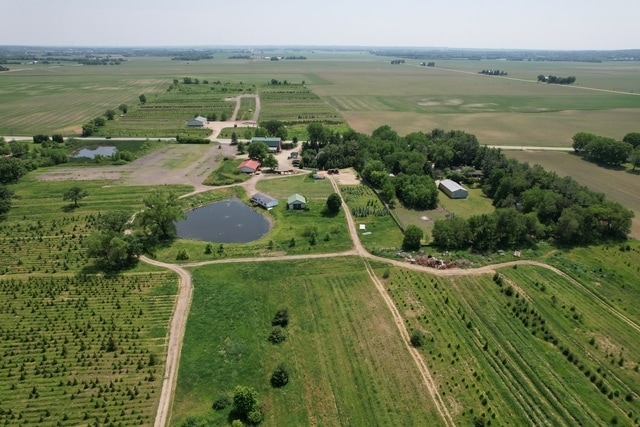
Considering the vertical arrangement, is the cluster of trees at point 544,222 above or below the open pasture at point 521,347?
above

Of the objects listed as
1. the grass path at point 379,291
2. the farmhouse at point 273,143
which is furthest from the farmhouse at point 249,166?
the grass path at point 379,291

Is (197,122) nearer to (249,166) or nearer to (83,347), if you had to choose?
(249,166)

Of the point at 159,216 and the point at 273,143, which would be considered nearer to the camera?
the point at 159,216

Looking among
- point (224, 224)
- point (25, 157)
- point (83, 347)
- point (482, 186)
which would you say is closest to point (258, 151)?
point (224, 224)

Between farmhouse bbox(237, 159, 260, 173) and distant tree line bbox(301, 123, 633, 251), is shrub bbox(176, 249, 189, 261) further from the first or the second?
farmhouse bbox(237, 159, 260, 173)

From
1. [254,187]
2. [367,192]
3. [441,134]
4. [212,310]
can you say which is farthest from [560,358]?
[441,134]

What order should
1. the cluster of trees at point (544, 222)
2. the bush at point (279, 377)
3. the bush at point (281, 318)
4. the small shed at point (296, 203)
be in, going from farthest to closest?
the small shed at point (296, 203), the cluster of trees at point (544, 222), the bush at point (281, 318), the bush at point (279, 377)

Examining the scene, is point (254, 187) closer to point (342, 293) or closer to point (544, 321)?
point (342, 293)

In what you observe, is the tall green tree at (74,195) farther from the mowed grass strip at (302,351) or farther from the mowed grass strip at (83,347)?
the mowed grass strip at (302,351)
